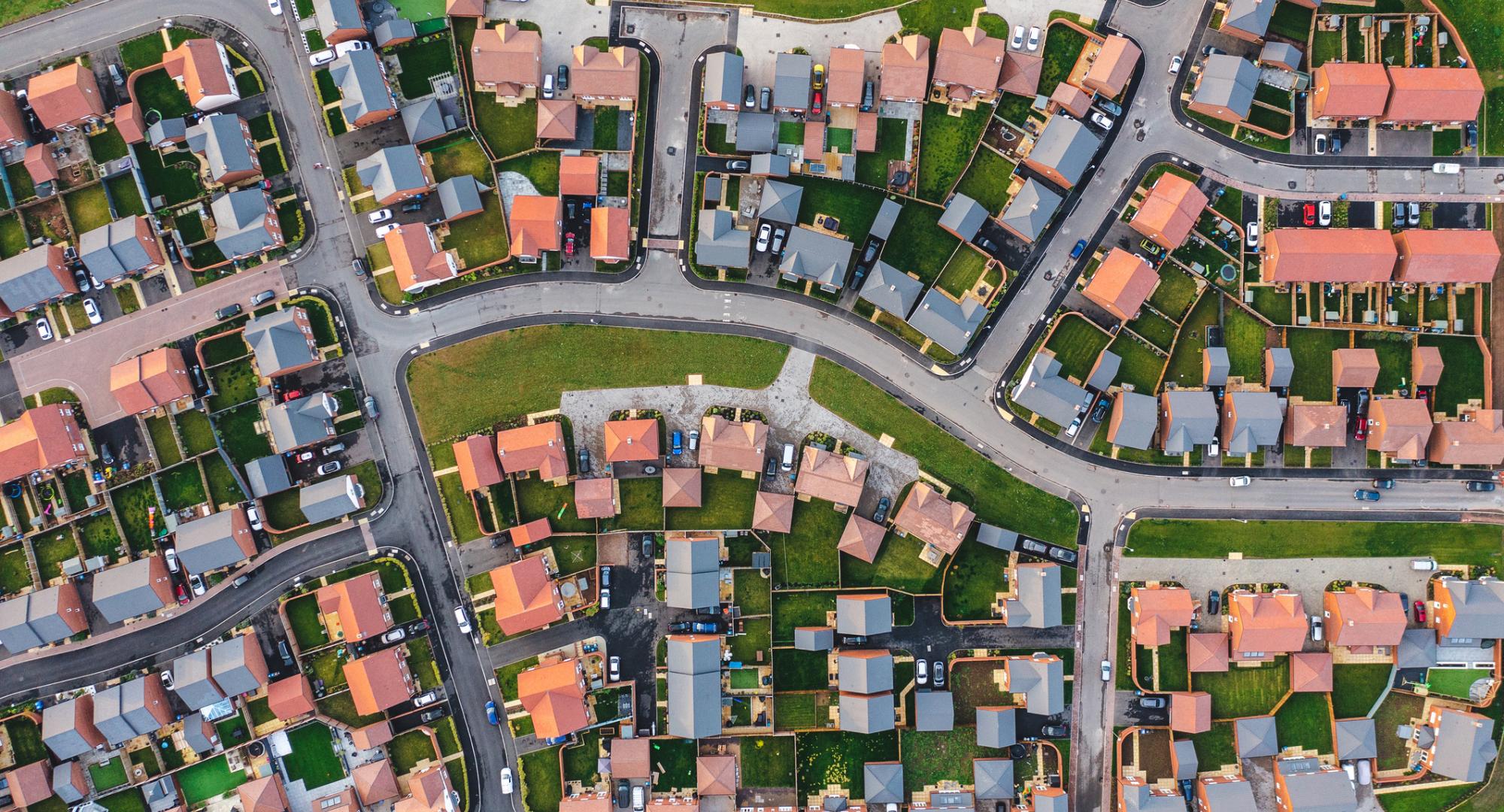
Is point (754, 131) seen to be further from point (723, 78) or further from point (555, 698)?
point (555, 698)

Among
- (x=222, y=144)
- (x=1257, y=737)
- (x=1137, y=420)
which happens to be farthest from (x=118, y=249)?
(x=1257, y=737)

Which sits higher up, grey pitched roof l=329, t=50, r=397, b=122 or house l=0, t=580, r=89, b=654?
grey pitched roof l=329, t=50, r=397, b=122

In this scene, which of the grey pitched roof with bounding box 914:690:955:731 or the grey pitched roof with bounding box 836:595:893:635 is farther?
the grey pitched roof with bounding box 914:690:955:731

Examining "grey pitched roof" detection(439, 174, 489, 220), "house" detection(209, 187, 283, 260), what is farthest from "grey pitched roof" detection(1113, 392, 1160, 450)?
"house" detection(209, 187, 283, 260)

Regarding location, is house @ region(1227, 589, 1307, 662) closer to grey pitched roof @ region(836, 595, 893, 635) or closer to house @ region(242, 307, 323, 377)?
grey pitched roof @ region(836, 595, 893, 635)

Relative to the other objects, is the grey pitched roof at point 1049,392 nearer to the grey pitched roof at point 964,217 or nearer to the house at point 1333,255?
the grey pitched roof at point 964,217
